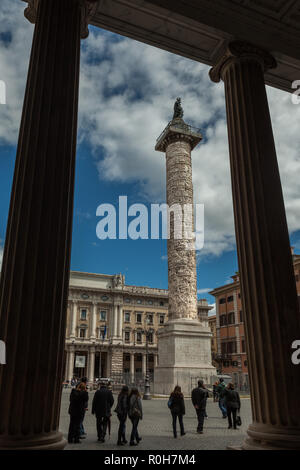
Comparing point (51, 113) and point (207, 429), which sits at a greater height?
point (51, 113)

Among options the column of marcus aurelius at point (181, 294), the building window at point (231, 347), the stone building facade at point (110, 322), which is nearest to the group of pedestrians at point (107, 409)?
the column of marcus aurelius at point (181, 294)

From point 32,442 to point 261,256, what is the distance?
3996 mm

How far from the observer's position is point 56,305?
14.9ft

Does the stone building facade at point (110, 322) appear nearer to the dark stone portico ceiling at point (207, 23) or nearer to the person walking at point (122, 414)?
the person walking at point (122, 414)

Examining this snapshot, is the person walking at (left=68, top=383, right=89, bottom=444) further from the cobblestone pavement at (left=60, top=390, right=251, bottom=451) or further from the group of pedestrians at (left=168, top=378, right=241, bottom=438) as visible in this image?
the group of pedestrians at (left=168, top=378, right=241, bottom=438)

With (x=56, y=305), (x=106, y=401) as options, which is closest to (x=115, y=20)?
(x=56, y=305)

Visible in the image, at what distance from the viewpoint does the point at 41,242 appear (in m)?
4.64

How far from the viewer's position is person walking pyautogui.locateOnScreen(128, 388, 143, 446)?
8.15 metres

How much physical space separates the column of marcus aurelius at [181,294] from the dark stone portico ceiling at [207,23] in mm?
17593

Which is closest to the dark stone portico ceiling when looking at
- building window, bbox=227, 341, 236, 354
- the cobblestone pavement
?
the cobblestone pavement

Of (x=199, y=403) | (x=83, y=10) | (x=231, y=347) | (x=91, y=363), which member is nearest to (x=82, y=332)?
(x=91, y=363)

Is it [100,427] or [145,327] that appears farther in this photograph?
[145,327]

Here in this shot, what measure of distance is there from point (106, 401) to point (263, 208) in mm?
5650

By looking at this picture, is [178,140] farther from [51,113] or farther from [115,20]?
[51,113]
